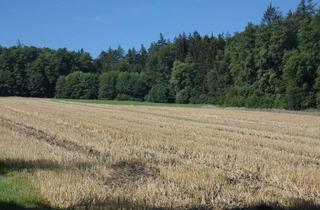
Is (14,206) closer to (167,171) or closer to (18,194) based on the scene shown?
(18,194)

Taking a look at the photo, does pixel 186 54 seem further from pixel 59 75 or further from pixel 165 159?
pixel 165 159

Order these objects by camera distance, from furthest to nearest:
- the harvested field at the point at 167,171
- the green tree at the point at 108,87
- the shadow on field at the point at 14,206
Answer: the green tree at the point at 108,87, the harvested field at the point at 167,171, the shadow on field at the point at 14,206

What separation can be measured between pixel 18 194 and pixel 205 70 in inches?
4130

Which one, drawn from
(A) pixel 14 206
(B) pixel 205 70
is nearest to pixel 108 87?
(B) pixel 205 70

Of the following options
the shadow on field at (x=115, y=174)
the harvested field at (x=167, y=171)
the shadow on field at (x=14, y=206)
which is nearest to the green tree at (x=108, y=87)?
the harvested field at (x=167, y=171)

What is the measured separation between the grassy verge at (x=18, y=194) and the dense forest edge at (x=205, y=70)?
6115 cm

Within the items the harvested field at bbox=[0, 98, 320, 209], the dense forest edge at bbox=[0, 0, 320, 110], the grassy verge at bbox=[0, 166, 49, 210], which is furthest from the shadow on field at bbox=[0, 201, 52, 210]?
the dense forest edge at bbox=[0, 0, 320, 110]

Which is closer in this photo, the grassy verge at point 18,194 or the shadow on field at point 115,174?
the shadow on field at point 115,174

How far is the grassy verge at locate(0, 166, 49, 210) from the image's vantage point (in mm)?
9312

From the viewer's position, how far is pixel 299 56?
72250 millimetres

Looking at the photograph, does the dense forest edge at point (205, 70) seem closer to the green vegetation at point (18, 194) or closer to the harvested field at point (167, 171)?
the harvested field at point (167, 171)

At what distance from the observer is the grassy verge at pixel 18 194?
30.6 ft

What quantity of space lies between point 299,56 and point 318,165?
5967 cm

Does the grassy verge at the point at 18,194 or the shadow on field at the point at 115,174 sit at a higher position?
the shadow on field at the point at 115,174
